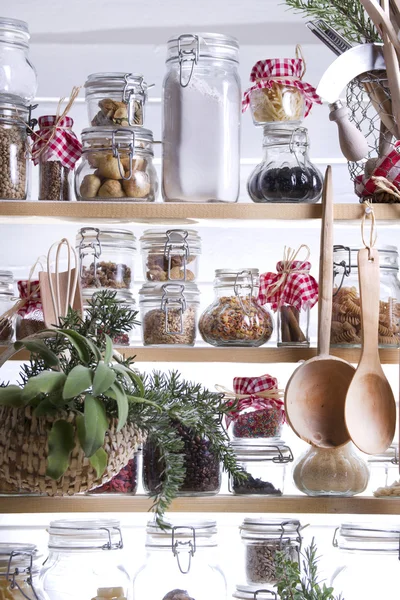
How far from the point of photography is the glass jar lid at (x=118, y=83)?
1111mm

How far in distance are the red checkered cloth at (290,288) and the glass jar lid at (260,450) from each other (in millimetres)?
188

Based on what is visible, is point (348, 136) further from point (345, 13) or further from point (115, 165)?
point (115, 165)

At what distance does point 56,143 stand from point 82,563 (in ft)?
1.85

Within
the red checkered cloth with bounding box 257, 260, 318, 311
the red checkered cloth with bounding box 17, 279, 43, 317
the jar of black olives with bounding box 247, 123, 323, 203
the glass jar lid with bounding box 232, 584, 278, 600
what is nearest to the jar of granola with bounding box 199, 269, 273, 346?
the red checkered cloth with bounding box 257, 260, 318, 311

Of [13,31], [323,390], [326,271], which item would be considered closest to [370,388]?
[323,390]

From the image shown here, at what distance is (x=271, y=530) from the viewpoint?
1155 mm

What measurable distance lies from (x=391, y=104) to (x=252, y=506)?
1.82ft

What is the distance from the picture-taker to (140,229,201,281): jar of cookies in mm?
1176

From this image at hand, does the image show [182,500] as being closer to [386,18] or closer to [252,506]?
[252,506]

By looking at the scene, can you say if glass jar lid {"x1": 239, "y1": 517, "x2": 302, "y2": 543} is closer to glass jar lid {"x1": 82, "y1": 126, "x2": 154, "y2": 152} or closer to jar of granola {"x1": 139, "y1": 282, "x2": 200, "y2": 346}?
jar of granola {"x1": 139, "y1": 282, "x2": 200, "y2": 346}

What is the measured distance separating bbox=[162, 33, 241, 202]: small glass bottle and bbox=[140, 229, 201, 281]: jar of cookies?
0.08 m

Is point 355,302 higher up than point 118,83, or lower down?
lower down

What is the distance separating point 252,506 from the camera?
42.8 inches

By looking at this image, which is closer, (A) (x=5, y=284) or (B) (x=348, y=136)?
(B) (x=348, y=136)
